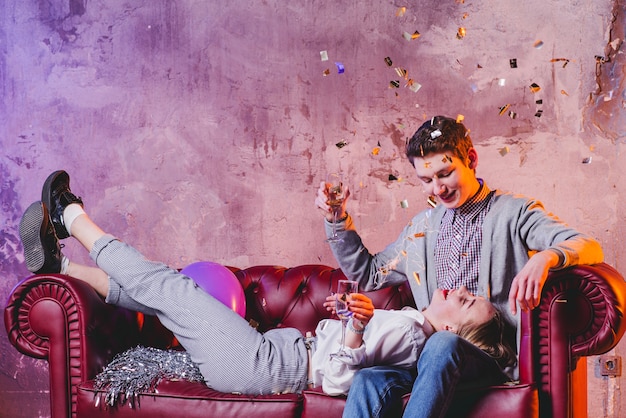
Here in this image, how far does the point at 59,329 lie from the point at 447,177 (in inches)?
60.8

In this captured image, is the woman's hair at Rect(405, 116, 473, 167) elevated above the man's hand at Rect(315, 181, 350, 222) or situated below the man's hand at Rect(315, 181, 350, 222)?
above

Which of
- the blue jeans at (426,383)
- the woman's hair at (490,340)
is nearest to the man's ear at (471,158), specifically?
the woman's hair at (490,340)

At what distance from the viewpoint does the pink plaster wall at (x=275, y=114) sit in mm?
3246

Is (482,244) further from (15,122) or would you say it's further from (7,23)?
(7,23)

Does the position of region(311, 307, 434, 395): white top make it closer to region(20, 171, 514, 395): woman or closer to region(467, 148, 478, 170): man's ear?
region(20, 171, 514, 395): woman

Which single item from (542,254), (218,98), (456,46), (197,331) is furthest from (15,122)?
(542,254)

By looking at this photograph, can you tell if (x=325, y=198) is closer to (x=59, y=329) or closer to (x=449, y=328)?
(x=449, y=328)

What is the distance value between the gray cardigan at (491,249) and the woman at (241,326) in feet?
0.58

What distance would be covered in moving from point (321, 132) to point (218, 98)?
58cm

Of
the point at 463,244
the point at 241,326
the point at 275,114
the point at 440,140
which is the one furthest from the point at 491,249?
the point at 275,114

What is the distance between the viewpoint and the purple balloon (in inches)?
110

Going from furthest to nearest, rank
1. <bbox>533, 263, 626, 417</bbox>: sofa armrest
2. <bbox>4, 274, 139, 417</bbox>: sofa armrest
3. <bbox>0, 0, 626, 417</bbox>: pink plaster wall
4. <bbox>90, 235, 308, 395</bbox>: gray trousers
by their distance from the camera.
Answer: <bbox>0, 0, 626, 417</bbox>: pink plaster wall < <bbox>4, 274, 139, 417</bbox>: sofa armrest < <bbox>90, 235, 308, 395</bbox>: gray trousers < <bbox>533, 263, 626, 417</bbox>: sofa armrest

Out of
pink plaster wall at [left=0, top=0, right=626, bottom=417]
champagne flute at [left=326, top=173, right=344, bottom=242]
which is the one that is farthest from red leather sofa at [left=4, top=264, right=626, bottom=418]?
pink plaster wall at [left=0, top=0, right=626, bottom=417]

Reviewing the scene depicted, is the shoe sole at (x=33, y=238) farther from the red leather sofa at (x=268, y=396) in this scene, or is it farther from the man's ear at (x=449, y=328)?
the man's ear at (x=449, y=328)
